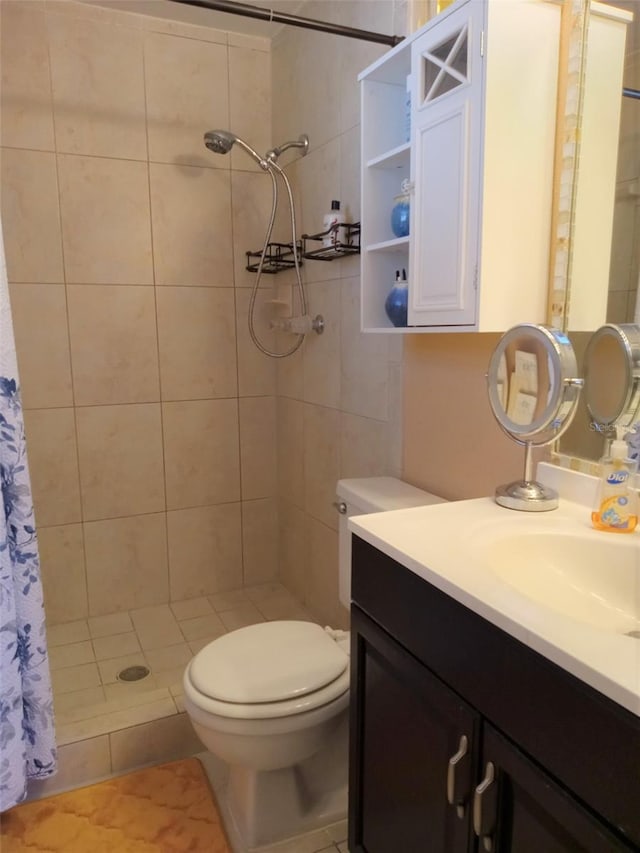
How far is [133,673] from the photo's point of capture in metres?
2.09

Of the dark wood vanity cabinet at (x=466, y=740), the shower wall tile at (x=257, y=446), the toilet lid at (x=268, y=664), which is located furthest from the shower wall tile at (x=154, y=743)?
the shower wall tile at (x=257, y=446)

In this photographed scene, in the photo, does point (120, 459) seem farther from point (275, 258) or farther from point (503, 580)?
point (503, 580)

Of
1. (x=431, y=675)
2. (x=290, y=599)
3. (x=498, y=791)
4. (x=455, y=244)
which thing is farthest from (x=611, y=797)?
(x=290, y=599)

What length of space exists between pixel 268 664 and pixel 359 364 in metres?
0.95

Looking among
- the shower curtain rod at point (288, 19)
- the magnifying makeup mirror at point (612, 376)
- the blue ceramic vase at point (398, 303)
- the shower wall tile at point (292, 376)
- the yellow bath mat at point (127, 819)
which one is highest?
the shower curtain rod at point (288, 19)

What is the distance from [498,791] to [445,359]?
993mm

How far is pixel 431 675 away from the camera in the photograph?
0.96 metres

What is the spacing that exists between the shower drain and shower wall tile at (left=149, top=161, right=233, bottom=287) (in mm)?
1438

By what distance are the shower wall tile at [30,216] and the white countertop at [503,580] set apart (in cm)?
173

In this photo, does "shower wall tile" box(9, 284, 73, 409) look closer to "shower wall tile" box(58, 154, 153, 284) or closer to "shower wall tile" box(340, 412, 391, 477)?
"shower wall tile" box(58, 154, 153, 284)

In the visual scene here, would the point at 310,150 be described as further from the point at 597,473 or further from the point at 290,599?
the point at 290,599

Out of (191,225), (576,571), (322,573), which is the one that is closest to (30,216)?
(191,225)

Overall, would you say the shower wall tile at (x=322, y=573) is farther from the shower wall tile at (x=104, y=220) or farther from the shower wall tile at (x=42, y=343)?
the shower wall tile at (x=104, y=220)

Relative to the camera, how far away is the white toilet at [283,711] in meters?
1.37
